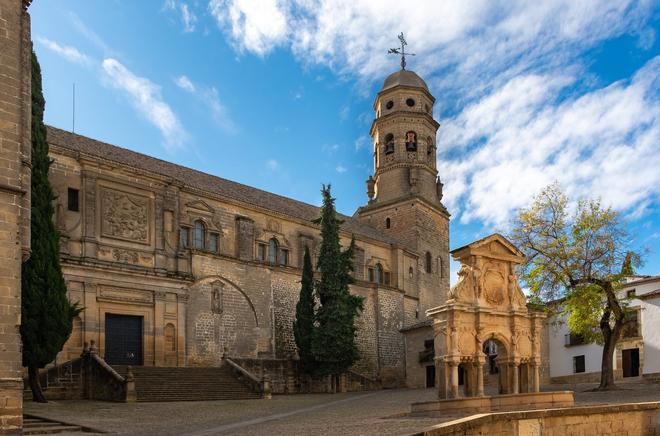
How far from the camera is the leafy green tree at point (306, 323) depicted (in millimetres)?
34938

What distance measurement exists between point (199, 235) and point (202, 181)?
370 centimetres

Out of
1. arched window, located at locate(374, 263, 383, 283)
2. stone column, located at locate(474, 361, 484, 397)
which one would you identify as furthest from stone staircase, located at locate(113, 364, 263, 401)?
arched window, located at locate(374, 263, 383, 283)

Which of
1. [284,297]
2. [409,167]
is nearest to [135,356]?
[284,297]

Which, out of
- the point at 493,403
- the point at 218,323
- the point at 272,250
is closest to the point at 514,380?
the point at 493,403

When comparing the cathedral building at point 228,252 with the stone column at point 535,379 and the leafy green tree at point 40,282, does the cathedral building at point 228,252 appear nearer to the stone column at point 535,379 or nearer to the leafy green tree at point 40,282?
the leafy green tree at point 40,282

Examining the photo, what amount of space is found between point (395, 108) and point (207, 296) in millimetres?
22724

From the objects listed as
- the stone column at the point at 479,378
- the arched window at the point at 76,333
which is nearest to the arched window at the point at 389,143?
the arched window at the point at 76,333

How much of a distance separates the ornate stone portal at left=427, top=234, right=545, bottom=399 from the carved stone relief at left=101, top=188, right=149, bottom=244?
16125mm

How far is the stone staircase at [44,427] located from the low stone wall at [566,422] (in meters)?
9.49

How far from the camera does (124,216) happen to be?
31141 mm

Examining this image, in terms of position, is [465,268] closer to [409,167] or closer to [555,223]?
[555,223]

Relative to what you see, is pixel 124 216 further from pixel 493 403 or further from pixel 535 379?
pixel 493 403

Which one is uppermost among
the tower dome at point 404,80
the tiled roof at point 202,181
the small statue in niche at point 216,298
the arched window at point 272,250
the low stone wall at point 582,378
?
the tower dome at point 404,80

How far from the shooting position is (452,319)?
1923 cm
